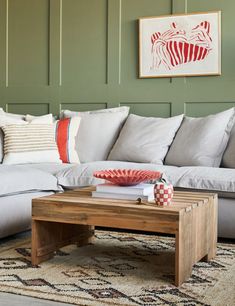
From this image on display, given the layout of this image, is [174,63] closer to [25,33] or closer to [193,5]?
[193,5]

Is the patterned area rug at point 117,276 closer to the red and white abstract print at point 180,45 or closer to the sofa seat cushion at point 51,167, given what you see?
the sofa seat cushion at point 51,167

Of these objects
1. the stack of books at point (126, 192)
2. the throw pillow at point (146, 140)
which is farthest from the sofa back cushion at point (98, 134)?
the stack of books at point (126, 192)

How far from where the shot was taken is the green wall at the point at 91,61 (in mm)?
4316

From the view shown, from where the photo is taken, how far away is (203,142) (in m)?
3.73

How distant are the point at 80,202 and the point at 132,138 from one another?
5.26 ft

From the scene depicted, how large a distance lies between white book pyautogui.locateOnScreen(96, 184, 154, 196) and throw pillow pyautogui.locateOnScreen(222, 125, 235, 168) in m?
1.18

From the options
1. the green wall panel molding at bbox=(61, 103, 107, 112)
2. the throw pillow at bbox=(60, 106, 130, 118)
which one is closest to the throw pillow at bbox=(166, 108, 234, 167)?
the throw pillow at bbox=(60, 106, 130, 118)

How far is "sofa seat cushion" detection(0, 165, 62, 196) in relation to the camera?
3100 millimetres

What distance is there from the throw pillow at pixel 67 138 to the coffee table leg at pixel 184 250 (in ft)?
6.19

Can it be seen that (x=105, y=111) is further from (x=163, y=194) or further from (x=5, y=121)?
(x=163, y=194)

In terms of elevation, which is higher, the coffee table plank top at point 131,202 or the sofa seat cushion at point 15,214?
the coffee table plank top at point 131,202

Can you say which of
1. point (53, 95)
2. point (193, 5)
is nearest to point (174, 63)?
point (193, 5)

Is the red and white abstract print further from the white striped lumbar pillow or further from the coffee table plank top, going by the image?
the coffee table plank top

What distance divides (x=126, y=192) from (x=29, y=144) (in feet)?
5.11
